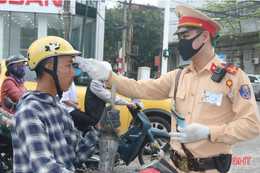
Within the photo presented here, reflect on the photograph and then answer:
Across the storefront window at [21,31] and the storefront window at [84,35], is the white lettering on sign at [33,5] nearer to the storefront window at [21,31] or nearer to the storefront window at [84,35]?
the storefront window at [21,31]

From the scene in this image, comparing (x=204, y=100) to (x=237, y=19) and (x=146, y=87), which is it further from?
(x=237, y=19)

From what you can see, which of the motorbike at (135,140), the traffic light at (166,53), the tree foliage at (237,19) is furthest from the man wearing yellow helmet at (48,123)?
the tree foliage at (237,19)

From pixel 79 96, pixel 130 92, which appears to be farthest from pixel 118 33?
pixel 130 92

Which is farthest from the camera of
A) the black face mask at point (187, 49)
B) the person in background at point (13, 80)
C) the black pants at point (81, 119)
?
the black pants at point (81, 119)

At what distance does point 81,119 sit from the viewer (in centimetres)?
428

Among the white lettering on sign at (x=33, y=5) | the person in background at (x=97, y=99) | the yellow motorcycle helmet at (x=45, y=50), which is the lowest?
the person in background at (x=97, y=99)

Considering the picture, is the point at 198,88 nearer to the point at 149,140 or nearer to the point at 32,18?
the point at 149,140

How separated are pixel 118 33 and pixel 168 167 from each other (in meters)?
36.6

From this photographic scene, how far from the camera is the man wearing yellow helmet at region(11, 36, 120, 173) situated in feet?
5.05

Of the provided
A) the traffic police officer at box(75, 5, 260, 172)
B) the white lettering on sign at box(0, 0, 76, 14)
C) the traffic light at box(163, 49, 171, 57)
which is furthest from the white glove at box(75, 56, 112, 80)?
the white lettering on sign at box(0, 0, 76, 14)

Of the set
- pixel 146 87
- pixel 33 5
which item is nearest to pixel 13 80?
pixel 146 87

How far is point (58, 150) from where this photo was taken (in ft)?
5.70

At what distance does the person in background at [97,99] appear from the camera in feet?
14.0

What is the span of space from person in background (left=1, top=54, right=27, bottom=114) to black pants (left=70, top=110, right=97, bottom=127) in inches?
33.1
